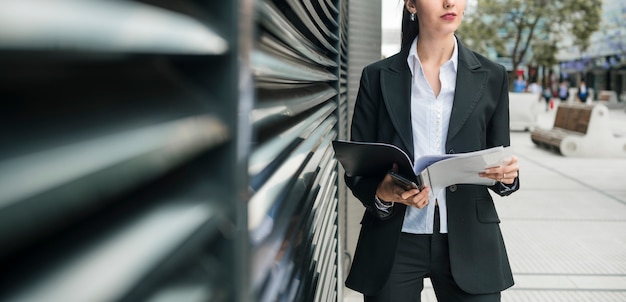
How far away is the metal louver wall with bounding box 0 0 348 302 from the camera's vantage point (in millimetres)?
370

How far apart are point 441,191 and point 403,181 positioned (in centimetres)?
34

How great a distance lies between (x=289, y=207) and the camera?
127cm

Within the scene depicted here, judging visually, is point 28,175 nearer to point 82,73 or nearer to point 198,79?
point 82,73

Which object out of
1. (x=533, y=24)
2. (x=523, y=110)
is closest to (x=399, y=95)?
(x=523, y=110)

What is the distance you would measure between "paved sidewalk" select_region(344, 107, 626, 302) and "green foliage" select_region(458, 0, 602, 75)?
21.7m

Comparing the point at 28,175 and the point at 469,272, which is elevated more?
the point at 28,175

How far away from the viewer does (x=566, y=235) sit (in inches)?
253

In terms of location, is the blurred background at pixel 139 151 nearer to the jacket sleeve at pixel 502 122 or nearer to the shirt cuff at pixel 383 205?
the shirt cuff at pixel 383 205

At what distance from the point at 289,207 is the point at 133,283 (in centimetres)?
79

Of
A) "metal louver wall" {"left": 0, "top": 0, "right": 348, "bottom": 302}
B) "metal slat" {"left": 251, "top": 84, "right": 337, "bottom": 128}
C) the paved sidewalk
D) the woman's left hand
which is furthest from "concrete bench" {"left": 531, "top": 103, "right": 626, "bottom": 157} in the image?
"metal louver wall" {"left": 0, "top": 0, "right": 348, "bottom": 302}

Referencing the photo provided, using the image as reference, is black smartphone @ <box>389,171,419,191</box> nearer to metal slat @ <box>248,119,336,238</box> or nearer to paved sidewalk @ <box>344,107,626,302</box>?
metal slat @ <box>248,119,336,238</box>

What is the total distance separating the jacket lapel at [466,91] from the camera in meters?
2.24

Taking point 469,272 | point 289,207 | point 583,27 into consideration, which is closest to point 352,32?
point 469,272

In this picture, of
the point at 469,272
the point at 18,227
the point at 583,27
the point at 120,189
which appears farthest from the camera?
the point at 583,27
